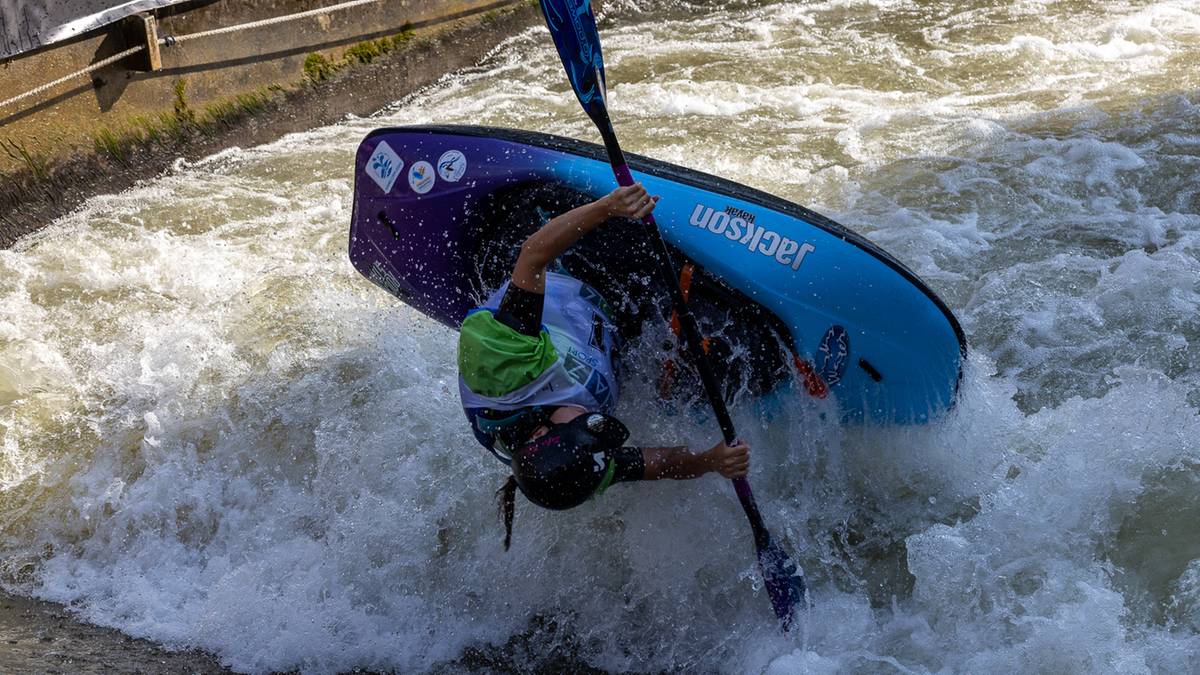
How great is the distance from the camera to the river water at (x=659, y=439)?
3398 millimetres

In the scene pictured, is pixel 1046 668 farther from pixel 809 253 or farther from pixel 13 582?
pixel 13 582

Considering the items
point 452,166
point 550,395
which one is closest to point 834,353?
point 550,395

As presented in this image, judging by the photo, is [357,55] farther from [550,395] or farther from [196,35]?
[550,395]

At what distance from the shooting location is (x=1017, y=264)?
5055 mm

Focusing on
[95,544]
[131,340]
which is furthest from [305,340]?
[95,544]

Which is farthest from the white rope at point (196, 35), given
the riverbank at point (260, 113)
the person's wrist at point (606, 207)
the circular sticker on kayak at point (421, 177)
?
the person's wrist at point (606, 207)

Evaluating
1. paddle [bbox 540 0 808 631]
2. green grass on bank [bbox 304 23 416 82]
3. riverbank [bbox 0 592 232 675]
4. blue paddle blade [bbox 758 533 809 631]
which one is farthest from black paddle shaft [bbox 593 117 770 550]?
green grass on bank [bbox 304 23 416 82]

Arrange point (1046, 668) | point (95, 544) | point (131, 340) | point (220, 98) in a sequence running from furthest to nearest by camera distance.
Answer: point (220, 98)
point (131, 340)
point (95, 544)
point (1046, 668)

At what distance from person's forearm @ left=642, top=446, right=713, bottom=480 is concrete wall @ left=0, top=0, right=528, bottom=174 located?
423cm

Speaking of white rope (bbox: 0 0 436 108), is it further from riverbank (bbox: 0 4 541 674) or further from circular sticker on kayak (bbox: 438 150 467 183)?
circular sticker on kayak (bbox: 438 150 467 183)

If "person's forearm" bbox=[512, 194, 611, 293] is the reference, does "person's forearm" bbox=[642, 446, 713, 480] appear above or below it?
below

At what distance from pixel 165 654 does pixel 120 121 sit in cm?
386

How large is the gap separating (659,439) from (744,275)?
1.94 feet

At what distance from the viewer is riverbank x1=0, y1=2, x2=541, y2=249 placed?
5965 mm
